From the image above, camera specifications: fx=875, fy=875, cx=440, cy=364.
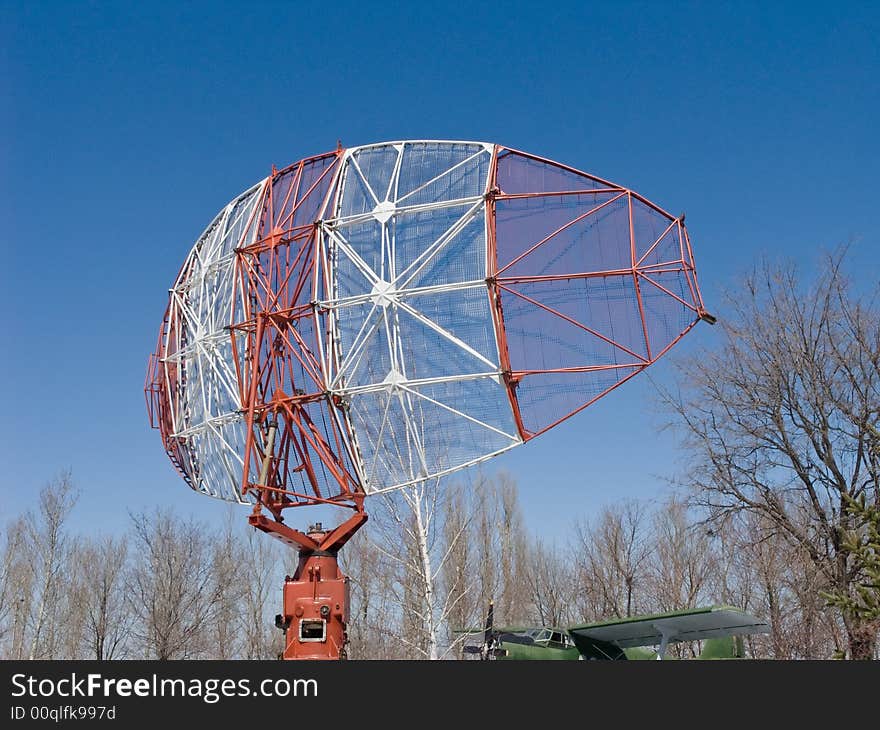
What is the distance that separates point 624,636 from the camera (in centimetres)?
2673

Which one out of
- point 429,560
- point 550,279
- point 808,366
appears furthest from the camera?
point 429,560

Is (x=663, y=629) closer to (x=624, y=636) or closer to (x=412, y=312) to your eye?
(x=624, y=636)

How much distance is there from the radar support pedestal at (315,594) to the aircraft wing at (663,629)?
918 cm

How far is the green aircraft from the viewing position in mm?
23109

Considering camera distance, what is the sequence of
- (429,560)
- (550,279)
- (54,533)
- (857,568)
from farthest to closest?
(54,533), (429,560), (857,568), (550,279)

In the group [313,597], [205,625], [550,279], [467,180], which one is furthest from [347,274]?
[205,625]

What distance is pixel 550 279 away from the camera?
57.9 ft

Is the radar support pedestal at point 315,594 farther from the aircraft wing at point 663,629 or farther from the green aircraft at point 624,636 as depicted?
the aircraft wing at point 663,629

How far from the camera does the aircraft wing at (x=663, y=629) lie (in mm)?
22609

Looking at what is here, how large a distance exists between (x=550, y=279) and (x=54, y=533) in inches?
1276

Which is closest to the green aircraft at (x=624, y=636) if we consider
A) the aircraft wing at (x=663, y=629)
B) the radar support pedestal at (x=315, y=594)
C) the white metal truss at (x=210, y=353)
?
the aircraft wing at (x=663, y=629)

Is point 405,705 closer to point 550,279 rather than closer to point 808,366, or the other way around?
point 550,279

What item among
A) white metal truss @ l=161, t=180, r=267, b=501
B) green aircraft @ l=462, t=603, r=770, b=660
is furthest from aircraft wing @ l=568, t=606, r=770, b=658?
white metal truss @ l=161, t=180, r=267, b=501

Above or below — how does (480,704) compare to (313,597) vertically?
below
